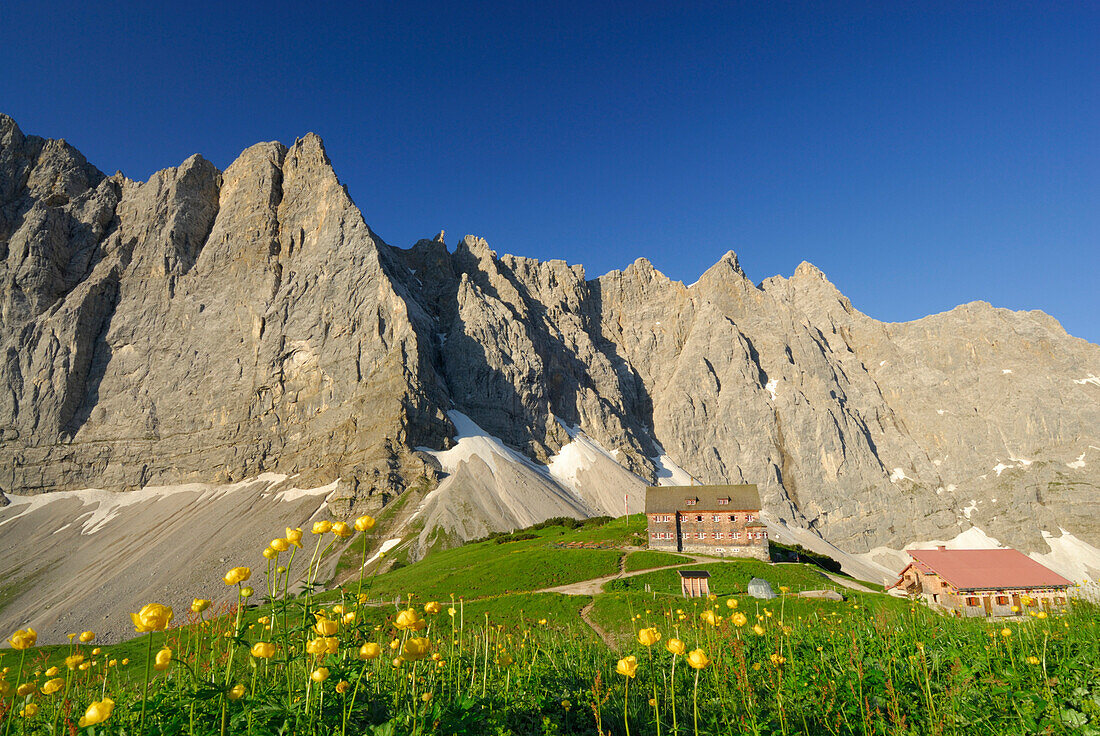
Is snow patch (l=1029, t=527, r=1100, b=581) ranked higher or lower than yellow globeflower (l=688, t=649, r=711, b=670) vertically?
lower

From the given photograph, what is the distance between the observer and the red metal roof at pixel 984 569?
3569 cm

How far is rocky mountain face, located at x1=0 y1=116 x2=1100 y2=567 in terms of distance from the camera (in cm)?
11675

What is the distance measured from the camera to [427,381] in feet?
411

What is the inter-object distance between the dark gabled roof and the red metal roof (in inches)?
844

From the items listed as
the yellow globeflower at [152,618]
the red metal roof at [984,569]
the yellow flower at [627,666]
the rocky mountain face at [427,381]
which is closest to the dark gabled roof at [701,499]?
the red metal roof at [984,569]

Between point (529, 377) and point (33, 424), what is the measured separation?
113m

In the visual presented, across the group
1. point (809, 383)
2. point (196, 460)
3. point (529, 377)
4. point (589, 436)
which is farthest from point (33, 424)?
point (809, 383)

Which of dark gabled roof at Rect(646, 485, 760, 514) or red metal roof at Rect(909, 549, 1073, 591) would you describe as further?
dark gabled roof at Rect(646, 485, 760, 514)

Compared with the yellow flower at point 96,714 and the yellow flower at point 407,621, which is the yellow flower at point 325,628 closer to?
the yellow flower at point 407,621

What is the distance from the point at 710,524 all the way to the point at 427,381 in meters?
81.0

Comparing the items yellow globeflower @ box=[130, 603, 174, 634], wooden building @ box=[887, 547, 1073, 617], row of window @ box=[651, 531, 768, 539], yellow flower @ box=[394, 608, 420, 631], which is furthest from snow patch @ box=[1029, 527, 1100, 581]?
yellow globeflower @ box=[130, 603, 174, 634]

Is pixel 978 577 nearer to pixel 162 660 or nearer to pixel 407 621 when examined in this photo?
pixel 407 621

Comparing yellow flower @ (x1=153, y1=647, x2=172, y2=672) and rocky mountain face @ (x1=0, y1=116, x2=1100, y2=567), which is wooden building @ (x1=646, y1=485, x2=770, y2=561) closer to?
rocky mountain face @ (x1=0, y1=116, x2=1100, y2=567)

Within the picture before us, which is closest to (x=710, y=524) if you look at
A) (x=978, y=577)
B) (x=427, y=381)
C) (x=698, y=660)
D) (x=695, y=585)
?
(x=695, y=585)
